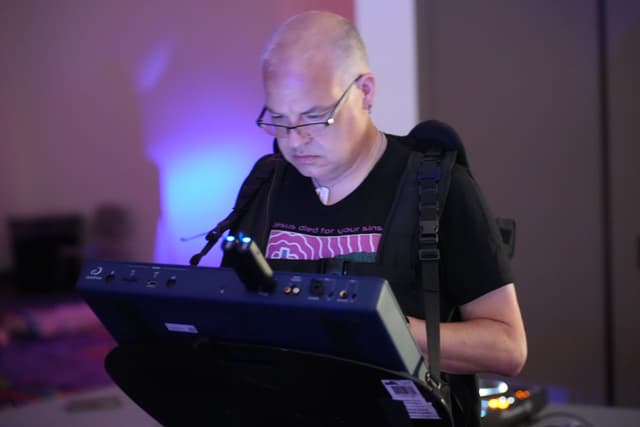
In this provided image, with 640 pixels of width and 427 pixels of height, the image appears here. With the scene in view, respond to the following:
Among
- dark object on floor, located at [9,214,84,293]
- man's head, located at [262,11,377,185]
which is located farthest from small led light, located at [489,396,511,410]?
dark object on floor, located at [9,214,84,293]

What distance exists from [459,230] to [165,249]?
490 cm

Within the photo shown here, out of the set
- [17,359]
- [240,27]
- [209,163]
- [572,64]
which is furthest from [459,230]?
[240,27]

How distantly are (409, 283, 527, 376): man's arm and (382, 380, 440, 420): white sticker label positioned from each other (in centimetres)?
19

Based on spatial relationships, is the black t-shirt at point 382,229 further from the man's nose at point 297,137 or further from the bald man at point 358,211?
the man's nose at point 297,137

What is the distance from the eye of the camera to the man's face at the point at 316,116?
1313mm

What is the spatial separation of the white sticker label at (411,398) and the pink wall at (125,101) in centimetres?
411

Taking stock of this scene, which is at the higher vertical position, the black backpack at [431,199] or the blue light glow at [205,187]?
the black backpack at [431,199]

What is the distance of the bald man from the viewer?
1.22 metres

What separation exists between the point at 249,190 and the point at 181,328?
495mm

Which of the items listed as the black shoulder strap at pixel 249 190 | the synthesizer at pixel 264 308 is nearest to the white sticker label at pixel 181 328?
the synthesizer at pixel 264 308

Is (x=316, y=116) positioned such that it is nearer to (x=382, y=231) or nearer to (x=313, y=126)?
(x=313, y=126)

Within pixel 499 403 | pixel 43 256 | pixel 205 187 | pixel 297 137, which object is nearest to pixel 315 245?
pixel 297 137

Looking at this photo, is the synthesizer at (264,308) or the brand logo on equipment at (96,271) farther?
the brand logo on equipment at (96,271)

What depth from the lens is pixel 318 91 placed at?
1.32m
